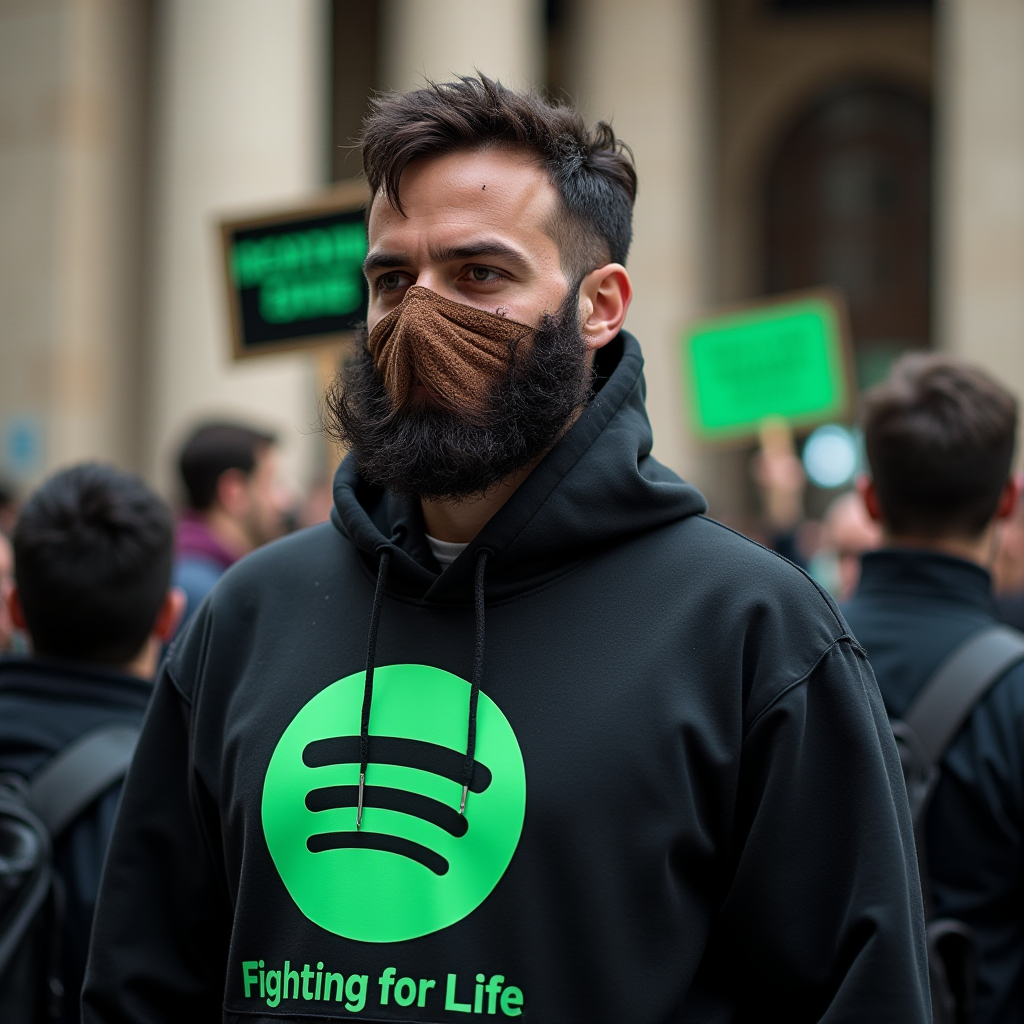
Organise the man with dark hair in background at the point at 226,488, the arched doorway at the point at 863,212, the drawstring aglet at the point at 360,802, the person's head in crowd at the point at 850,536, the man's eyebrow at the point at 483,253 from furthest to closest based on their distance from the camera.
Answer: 1. the arched doorway at the point at 863,212
2. the man with dark hair in background at the point at 226,488
3. the person's head in crowd at the point at 850,536
4. the man's eyebrow at the point at 483,253
5. the drawstring aglet at the point at 360,802

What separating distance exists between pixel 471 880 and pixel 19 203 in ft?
46.3

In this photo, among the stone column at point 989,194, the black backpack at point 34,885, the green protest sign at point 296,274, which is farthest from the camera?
the stone column at point 989,194

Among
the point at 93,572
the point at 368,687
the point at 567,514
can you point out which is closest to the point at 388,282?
the point at 567,514

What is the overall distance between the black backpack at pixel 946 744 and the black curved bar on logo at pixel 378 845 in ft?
3.88

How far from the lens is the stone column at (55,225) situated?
14.4 metres

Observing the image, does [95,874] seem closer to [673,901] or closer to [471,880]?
[471,880]

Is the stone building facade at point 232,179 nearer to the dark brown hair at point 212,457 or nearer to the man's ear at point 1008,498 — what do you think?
the dark brown hair at point 212,457

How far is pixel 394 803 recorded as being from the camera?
1.96 m

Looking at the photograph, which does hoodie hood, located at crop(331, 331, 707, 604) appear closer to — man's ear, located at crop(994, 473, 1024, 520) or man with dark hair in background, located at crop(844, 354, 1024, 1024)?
man with dark hair in background, located at crop(844, 354, 1024, 1024)

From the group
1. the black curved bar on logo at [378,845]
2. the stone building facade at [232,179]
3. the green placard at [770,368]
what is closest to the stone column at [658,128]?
the stone building facade at [232,179]

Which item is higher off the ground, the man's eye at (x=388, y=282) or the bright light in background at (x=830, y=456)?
the man's eye at (x=388, y=282)

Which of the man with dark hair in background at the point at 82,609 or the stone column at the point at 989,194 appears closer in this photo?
the man with dark hair in background at the point at 82,609

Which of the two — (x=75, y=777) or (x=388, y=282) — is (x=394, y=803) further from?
(x=75, y=777)

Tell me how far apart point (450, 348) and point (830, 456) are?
1578 centimetres
